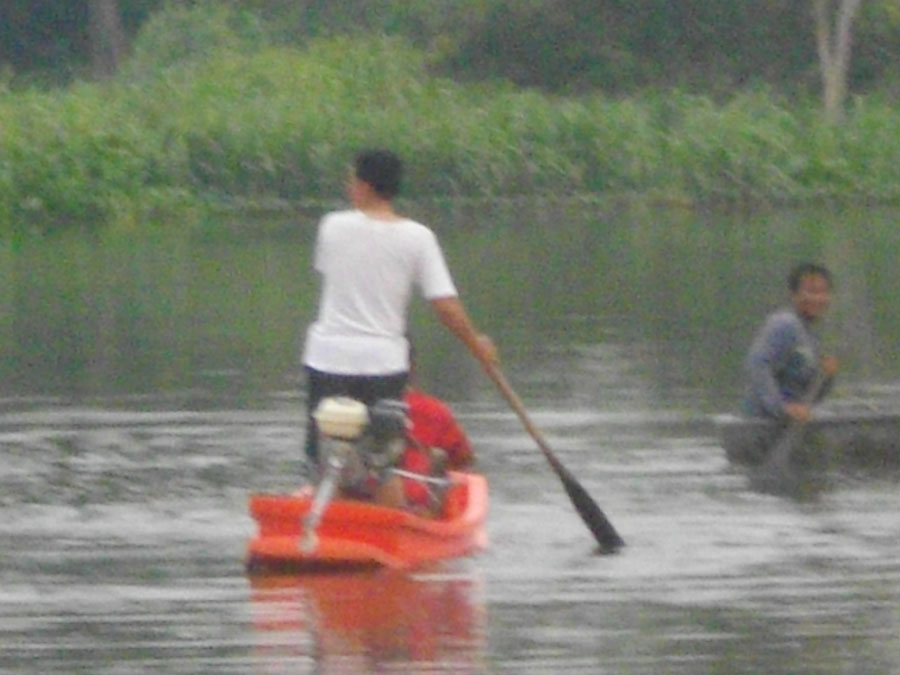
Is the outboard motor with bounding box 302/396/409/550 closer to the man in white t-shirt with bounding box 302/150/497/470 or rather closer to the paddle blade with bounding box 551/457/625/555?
the man in white t-shirt with bounding box 302/150/497/470

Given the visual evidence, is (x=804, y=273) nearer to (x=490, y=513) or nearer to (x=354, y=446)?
(x=490, y=513)

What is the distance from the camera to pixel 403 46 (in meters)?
49.8

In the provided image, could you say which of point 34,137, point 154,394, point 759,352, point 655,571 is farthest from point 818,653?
point 34,137

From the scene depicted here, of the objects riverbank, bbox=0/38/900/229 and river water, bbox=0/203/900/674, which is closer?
river water, bbox=0/203/900/674

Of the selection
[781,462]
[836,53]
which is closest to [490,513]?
[781,462]

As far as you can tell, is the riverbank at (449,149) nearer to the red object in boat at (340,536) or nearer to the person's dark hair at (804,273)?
the person's dark hair at (804,273)

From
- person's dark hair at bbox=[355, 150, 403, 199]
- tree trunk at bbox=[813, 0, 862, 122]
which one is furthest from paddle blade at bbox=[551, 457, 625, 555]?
tree trunk at bbox=[813, 0, 862, 122]

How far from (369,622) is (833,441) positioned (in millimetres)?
4052

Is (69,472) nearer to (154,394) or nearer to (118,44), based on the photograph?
(154,394)

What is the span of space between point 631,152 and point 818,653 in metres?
31.5

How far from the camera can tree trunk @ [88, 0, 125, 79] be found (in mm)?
60906

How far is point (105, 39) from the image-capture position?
2406 inches

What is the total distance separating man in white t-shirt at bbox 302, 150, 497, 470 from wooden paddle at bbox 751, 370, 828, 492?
110 inches

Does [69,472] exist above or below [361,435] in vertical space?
below
